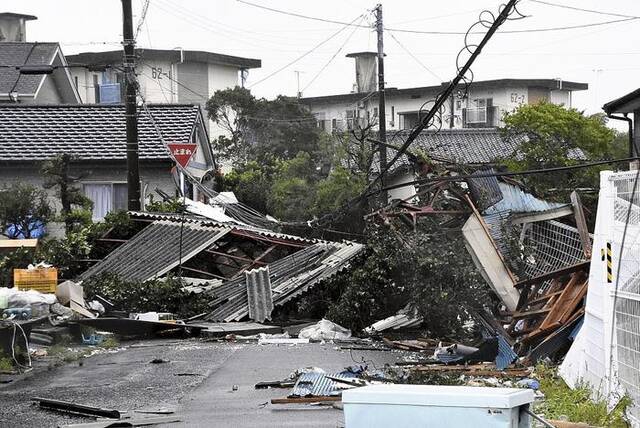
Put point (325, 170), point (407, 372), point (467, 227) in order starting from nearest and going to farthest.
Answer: point (407, 372) < point (467, 227) < point (325, 170)

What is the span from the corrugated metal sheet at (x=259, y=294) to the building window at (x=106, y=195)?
9953mm

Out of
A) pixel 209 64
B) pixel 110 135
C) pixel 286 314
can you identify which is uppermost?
pixel 209 64

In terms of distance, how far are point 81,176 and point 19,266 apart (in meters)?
8.05

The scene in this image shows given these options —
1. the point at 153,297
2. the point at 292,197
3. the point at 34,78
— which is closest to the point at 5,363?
the point at 153,297

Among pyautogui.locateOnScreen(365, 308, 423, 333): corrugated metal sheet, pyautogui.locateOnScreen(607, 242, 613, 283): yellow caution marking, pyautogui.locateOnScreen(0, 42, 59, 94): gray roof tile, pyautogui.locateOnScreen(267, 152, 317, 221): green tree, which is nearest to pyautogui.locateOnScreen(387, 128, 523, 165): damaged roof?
pyautogui.locateOnScreen(267, 152, 317, 221): green tree

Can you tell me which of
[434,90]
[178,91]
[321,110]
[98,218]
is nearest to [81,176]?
[98,218]

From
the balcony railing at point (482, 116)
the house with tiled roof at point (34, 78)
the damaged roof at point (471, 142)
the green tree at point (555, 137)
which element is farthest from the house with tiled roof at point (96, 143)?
→ the balcony railing at point (482, 116)

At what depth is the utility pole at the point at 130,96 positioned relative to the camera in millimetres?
27047

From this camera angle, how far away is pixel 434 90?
6550 centimetres

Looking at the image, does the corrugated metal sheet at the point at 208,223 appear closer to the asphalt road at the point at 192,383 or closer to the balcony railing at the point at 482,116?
the asphalt road at the point at 192,383

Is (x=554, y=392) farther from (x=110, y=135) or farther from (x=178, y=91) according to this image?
(x=178, y=91)

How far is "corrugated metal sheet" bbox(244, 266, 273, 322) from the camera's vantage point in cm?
2355

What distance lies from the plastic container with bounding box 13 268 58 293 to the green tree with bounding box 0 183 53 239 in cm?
828

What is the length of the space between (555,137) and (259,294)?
1981cm
